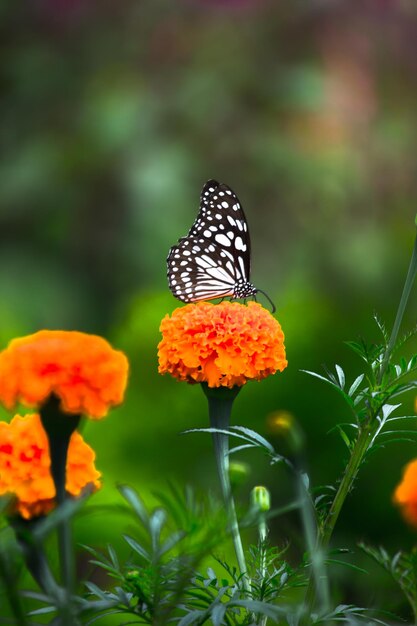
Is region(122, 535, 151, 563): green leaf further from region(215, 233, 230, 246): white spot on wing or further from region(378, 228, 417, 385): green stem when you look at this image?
region(215, 233, 230, 246): white spot on wing

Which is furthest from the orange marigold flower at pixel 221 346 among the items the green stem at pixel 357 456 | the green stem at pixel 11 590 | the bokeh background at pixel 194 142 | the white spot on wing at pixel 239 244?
the bokeh background at pixel 194 142

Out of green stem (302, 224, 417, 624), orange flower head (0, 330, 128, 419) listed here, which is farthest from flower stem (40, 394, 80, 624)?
green stem (302, 224, 417, 624)

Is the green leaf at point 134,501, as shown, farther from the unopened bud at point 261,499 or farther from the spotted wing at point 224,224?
the spotted wing at point 224,224

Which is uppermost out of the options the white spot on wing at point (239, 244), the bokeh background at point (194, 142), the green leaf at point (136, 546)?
the bokeh background at point (194, 142)

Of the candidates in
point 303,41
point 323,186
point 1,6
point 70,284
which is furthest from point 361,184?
point 1,6

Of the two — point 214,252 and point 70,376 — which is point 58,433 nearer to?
point 70,376

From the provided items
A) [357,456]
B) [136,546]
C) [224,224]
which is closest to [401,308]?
[357,456]

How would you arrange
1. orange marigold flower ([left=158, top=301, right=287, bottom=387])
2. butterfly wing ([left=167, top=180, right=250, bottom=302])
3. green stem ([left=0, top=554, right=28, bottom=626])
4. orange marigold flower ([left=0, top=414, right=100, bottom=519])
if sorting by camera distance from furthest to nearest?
butterfly wing ([left=167, top=180, right=250, bottom=302])
orange marigold flower ([left=158, top=301, right=287, bottom=387])
orange marigold flower ([left=0, top=414, right=100, bottom=519])
green stem ([left=0, top=554, right=28, bottom=626])
